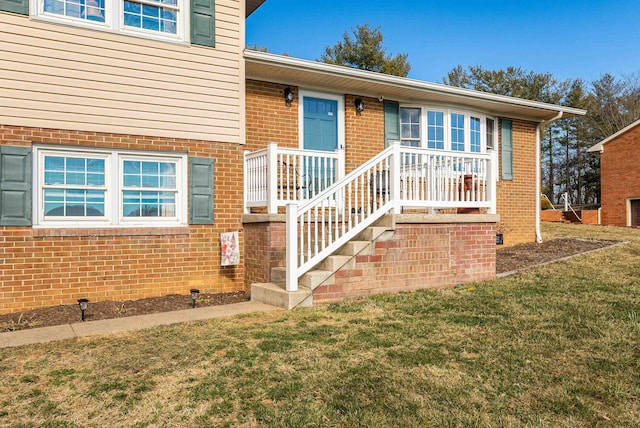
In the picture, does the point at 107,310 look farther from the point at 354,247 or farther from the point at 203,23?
the point at 203,23

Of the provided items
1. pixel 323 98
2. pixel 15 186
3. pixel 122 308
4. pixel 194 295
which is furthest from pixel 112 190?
pixel 323 98

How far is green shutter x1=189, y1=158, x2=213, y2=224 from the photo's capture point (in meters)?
7.55

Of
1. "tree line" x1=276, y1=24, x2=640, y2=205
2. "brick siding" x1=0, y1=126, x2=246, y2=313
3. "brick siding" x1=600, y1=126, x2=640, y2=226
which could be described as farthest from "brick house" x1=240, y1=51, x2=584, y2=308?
"tree line" x1=276, y1=24, x2=640, y2=205

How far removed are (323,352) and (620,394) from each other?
2.22 metres

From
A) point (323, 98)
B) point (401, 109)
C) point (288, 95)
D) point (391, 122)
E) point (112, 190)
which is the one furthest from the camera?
point (401, 109)

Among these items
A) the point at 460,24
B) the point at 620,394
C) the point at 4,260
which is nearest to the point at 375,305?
the point at 620,394

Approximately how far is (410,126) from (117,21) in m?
6.12

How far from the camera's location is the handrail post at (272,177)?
23.3 feet

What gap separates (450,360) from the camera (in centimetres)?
399

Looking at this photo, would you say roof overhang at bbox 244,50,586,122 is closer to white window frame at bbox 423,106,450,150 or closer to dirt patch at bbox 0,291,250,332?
white window frame at bbox 423,106,450,150

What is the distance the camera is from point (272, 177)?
7133 millimetres

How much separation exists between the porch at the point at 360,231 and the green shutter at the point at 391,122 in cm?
240

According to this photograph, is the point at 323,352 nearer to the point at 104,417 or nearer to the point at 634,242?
the point at 104,417

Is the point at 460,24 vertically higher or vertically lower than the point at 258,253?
higher
